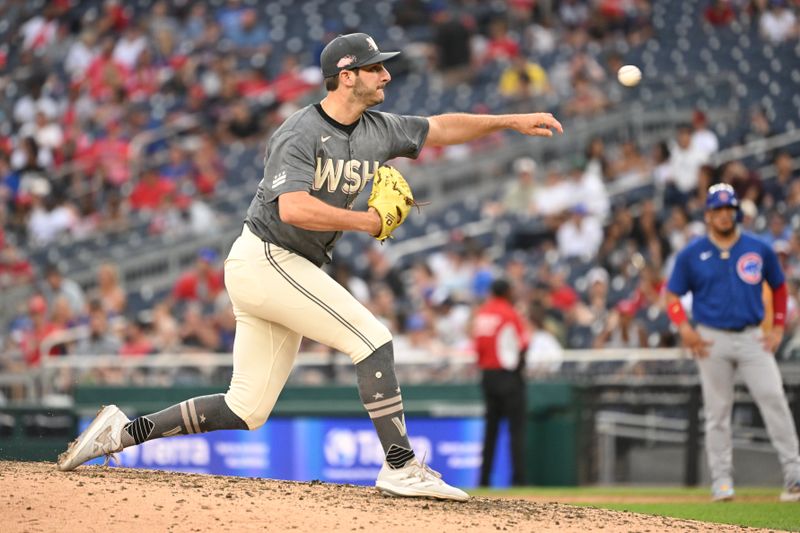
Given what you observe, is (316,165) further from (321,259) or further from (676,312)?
(676,312)

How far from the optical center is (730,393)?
340 inches

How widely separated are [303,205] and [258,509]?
50.1 inches

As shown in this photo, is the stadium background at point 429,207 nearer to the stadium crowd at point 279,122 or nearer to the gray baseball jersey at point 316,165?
the stadium crowd at point 279,122

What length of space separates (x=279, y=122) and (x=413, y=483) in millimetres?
13635

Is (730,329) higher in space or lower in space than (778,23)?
lower

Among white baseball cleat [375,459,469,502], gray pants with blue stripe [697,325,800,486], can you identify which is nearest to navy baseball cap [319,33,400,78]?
white baseball cleat [375,459,469,502]

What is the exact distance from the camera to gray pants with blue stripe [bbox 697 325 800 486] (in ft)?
27.6

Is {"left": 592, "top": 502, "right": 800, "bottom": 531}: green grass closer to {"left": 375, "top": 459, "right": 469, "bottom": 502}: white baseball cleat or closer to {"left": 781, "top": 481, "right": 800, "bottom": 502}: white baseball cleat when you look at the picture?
{"left": 781, "top": 481, "right": 800, "bottom": 502}: white baseball cleat

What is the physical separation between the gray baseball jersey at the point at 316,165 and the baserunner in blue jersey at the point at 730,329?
3301mm

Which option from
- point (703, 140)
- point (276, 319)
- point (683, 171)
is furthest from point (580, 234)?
point (276, 319)

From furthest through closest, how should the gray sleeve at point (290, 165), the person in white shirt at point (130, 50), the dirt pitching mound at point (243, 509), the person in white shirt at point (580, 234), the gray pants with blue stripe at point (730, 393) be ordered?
the person in white shirt at point (130, 50), the person in white shirt at point (580, 234), the gray pants with blue stripe at point (730, 393), the gray sleeve at point (290, 165), the dirt pitching mound at point (243, 509)

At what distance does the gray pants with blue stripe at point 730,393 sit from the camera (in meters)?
8.42

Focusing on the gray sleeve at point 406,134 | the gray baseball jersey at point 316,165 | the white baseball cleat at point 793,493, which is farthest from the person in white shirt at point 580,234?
the gray baseball jersey at point 316,165

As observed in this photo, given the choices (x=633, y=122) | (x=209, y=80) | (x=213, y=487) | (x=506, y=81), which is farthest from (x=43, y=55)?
(x=213, y=487)
